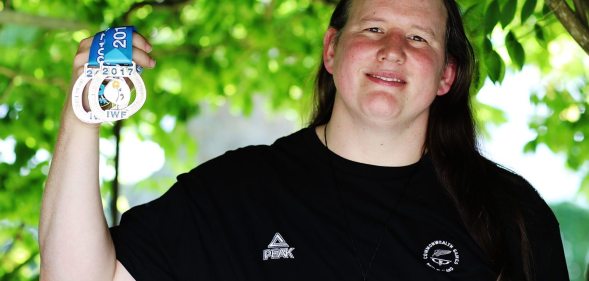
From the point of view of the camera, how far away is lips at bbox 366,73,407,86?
263cm

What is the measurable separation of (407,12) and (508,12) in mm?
301

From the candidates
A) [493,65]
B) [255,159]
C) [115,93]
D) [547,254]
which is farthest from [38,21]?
[547,254]

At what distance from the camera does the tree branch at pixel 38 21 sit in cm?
402

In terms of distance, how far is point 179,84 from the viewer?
557cm

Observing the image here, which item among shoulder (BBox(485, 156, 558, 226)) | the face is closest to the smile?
the face

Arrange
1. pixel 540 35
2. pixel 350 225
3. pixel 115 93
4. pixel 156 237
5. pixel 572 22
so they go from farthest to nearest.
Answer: pixel 540 35 < pixel 572 22 < pixel 350 225 < pixel 156 237 < pixel 115 93

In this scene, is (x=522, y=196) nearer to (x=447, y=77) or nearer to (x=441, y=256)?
(x=441, y=256)

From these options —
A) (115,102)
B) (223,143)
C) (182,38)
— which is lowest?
(115,102)

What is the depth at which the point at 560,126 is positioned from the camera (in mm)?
4855

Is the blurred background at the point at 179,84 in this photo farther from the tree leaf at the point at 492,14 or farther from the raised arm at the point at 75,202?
the raised arm at the point at 75,202

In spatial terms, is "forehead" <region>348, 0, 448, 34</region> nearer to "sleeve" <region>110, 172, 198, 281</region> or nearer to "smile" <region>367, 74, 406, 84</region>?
"smile" <region>367, 74, 406, 84</region>

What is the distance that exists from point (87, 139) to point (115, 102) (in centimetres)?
12

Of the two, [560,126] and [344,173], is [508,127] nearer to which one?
[560,126]

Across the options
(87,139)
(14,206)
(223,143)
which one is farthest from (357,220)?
(223,143)
